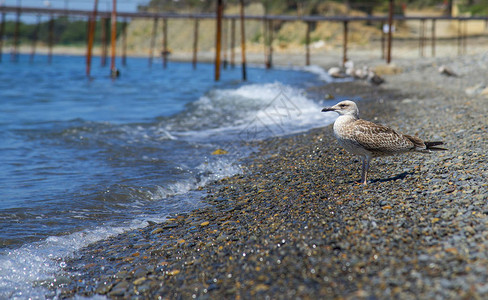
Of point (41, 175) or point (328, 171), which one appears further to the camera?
point (41, 175)

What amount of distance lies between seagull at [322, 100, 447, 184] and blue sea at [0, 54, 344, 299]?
2.17 metres

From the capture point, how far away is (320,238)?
428 cm

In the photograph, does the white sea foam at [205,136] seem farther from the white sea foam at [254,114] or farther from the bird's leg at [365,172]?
the bird's leg at [365,172]

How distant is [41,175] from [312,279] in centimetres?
642

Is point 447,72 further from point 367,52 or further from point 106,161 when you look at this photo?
point 367,52

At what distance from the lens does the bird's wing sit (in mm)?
5824

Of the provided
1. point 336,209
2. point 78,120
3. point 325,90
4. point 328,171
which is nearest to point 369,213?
point 336,209

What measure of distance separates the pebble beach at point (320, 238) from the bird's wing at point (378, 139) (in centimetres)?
42

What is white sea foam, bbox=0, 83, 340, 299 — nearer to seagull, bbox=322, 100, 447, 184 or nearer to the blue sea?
the blue sea

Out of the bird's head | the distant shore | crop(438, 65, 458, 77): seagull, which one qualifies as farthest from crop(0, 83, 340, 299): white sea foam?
the distant shore

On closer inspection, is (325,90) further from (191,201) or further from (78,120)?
(191,201)

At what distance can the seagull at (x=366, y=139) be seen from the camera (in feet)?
19.2

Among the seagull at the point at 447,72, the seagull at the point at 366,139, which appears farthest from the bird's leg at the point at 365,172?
the seagull at the point at 447,72

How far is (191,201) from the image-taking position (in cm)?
673
